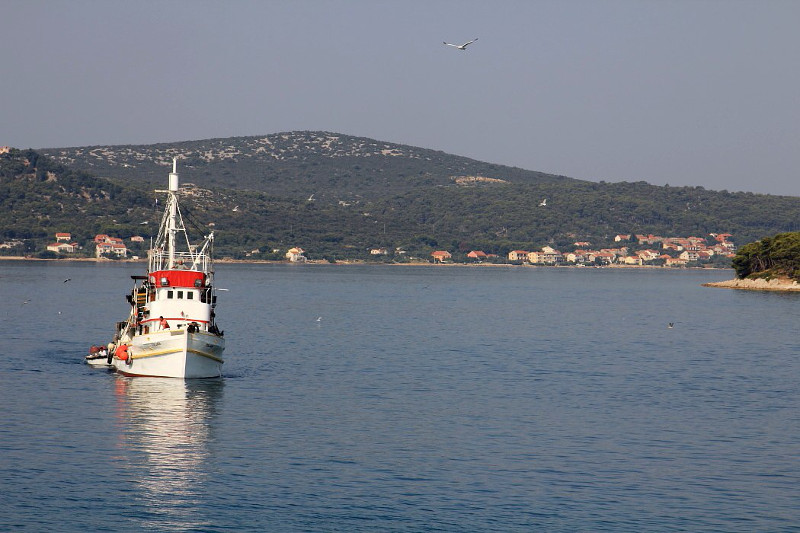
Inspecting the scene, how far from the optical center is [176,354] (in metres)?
54.5

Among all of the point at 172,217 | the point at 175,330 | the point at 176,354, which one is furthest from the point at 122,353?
the point at 172,217

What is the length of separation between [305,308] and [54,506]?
313 ft

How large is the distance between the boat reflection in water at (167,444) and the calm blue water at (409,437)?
0.43ft

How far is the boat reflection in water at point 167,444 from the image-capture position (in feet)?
103

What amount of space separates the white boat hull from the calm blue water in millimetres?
896

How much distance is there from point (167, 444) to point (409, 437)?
33.9 feet

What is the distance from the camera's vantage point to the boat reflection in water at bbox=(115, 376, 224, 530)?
103 ft

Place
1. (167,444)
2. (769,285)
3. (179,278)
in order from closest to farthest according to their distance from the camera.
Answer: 1. (167,444)
2. (179,278)
3. (769,285)

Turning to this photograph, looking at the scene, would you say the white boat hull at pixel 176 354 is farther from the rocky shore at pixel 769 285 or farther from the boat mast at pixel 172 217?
the rocky shore at pixel 769 285

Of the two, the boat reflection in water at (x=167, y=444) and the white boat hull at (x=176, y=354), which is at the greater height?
the white boat hull at (x=176, y=354)

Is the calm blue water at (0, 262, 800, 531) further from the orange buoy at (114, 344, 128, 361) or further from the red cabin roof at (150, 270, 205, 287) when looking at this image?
the red cabin roof at (150, 270, 205, 287)

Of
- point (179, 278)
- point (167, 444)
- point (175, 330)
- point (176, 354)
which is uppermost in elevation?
point (179, 278)

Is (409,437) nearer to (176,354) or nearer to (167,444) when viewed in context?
(167,444)

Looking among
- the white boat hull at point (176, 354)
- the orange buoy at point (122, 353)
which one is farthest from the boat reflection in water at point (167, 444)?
the orange buoy at point (122, 353)
